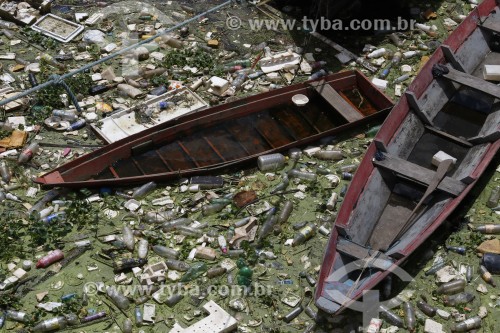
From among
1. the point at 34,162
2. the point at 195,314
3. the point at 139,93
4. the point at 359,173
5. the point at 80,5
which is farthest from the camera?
the point at 80,5

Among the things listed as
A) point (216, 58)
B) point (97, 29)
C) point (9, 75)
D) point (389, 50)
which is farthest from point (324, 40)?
point (9, 75)

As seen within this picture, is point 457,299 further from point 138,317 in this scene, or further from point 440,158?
point 138,317

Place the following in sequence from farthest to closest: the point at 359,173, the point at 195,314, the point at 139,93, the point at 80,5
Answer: the point at 80,5 → the point at 139,93 → the point at 359,173 → the point at 195,314

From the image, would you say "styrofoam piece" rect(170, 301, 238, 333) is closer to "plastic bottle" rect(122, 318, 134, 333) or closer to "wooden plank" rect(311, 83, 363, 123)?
"plastic bottle" rect(122, 318, 134, 333)

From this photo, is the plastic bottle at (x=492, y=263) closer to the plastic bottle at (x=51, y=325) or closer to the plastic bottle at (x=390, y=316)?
the plastic bottle at (x=390, y=316)

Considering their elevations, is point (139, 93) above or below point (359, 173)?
below

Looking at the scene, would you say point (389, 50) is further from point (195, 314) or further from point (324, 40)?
point (195, 314)

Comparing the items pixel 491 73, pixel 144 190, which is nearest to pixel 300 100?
pixel 144 190
